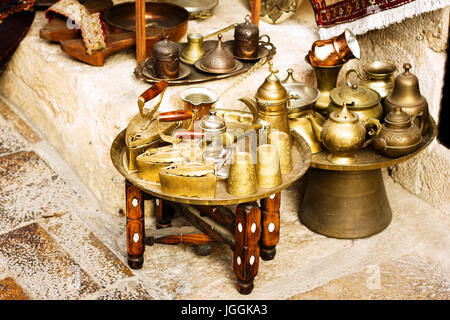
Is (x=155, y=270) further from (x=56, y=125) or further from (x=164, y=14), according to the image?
(x=164, y=14)

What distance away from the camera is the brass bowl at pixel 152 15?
4203 mm

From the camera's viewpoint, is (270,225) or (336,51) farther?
(336,51)

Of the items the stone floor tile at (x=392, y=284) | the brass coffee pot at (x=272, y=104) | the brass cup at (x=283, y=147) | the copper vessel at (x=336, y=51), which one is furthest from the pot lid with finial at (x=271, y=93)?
the stone floor tile at (x=392, y=284)

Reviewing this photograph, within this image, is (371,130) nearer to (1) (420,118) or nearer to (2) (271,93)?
(1) (420,118)

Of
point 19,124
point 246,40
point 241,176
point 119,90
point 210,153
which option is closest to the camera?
point 241,176

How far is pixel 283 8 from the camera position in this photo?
4398mm

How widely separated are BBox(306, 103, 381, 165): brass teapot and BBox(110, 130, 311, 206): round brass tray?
0.12 metres

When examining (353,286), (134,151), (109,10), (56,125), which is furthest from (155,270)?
(109,10)

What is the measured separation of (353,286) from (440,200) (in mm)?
798

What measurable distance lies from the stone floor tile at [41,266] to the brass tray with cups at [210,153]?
59 centimetres

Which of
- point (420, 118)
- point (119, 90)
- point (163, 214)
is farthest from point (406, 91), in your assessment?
point (119, 90)

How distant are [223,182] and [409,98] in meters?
1.03

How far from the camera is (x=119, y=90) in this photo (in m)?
3.66

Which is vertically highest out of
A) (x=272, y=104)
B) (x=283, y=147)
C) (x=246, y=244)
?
(x=272, y=104)
